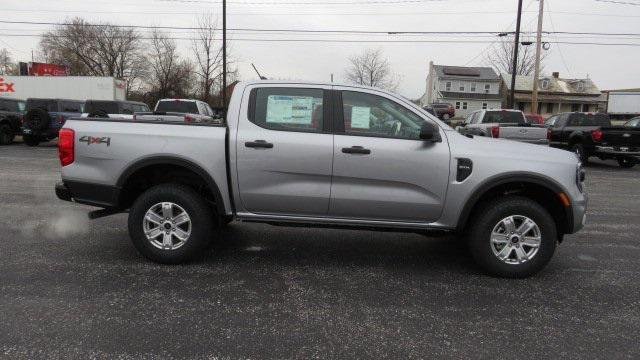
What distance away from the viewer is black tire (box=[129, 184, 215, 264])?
448 centimetres

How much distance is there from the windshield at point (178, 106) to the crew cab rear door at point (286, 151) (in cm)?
1310

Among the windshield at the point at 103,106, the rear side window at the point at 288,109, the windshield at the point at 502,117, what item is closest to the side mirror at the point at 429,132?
the rear side window at the point at 288,109

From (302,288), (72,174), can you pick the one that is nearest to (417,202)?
(302,288)

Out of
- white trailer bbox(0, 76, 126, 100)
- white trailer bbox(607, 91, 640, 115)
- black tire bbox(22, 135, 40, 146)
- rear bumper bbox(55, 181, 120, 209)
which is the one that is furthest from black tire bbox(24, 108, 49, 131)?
white trailer bbox(607, 91, 640, 115)

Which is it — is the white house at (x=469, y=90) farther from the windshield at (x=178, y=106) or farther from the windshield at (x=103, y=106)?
the windshield at (x=103, y=106)

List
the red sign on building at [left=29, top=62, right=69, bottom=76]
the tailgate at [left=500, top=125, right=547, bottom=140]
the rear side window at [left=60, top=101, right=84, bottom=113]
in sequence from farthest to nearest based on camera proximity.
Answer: the red sign on building at [left=29, top=62, right=69, bottom=76] < the rear side window at [left=60, top=101, right=84, bottom=113] < the tailgate at [left=500, top=125, right=547, bottom=140]

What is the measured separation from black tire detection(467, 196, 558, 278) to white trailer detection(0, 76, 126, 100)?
989 inches

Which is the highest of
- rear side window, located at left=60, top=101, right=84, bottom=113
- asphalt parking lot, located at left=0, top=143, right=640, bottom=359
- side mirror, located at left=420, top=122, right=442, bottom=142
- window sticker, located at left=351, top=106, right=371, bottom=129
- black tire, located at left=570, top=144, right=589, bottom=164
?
rear side window, located at left=60, top=101, right=84, bottom=113

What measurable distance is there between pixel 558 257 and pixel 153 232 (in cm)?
430

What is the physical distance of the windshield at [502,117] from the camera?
1596cm

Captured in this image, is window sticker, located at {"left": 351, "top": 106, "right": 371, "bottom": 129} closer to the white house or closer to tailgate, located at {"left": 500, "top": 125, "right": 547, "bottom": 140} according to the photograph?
tailgate, located at {"left": 500, "top": 125, "right": 547, "bottom": 140}

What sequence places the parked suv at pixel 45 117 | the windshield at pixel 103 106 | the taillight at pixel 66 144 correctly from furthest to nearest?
the windshield at pixel 103 106, the parked suv at pixel 45 117, the taillight at pixel 66 144

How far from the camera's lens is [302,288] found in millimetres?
4125

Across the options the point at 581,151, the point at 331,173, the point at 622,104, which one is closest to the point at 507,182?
the point at 331,173
